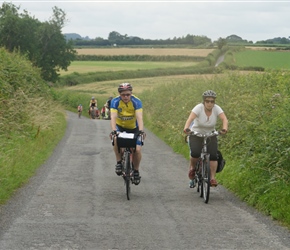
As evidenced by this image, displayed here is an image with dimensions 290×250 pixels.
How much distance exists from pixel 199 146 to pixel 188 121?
23.7 inches

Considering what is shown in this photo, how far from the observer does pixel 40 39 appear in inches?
3268

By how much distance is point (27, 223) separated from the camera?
9.39 meters

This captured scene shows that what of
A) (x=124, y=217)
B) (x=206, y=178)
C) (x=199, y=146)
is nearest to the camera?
(x=124, y=217)

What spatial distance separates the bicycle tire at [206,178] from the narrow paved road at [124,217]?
0.18 m

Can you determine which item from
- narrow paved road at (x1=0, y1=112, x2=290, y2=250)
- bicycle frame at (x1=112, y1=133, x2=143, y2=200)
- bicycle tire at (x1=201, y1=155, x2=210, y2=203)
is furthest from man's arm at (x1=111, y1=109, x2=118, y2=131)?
bicycle tire at (x1=201, y1=155, x2=210, y2=203)

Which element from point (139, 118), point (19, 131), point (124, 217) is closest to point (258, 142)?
point (139, 118)

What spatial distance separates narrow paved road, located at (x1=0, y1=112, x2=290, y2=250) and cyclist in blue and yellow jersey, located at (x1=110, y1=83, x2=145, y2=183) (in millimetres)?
738

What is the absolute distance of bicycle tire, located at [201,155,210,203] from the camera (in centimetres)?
1123

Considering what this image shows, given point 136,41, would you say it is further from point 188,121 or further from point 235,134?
point 188,121

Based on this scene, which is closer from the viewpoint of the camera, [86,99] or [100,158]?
[100,158]

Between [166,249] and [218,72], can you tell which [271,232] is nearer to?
[166,249]

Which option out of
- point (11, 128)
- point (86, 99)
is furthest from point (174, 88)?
point (86, 99)

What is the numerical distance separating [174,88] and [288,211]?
20.9 metres

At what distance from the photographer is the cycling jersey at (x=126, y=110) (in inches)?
480
